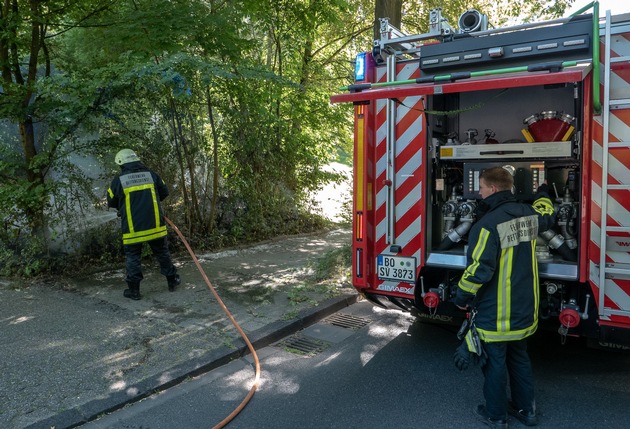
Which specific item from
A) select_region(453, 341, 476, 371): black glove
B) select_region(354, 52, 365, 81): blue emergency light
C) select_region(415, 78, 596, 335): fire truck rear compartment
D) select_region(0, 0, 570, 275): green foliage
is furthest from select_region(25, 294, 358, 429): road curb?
select_region(0, 0, 570, 275): green foliage

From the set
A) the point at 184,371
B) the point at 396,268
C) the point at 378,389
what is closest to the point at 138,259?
the point at 184,371

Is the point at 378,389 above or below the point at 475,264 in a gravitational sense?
below

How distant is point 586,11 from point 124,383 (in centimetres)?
426

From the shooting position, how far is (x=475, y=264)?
11.0 feet

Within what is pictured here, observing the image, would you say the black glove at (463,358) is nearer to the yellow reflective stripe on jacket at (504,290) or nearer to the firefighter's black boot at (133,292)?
the yellow reflective stripe on jacket at (504,290)

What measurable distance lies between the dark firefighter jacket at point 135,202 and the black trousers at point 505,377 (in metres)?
4.05

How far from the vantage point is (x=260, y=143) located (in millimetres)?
9430

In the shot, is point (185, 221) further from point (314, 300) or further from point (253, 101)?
point (314, 300)

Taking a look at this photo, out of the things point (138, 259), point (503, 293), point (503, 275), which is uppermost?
point (503, 275)

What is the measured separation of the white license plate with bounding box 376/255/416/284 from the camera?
14.6 feet

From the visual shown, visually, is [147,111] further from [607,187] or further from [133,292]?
[607,187]

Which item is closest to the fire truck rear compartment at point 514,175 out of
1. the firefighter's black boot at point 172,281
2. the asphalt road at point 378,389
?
the asphalt road at point 378,389

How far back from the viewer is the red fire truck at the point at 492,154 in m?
3.59

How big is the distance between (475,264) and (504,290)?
0.80 ft
